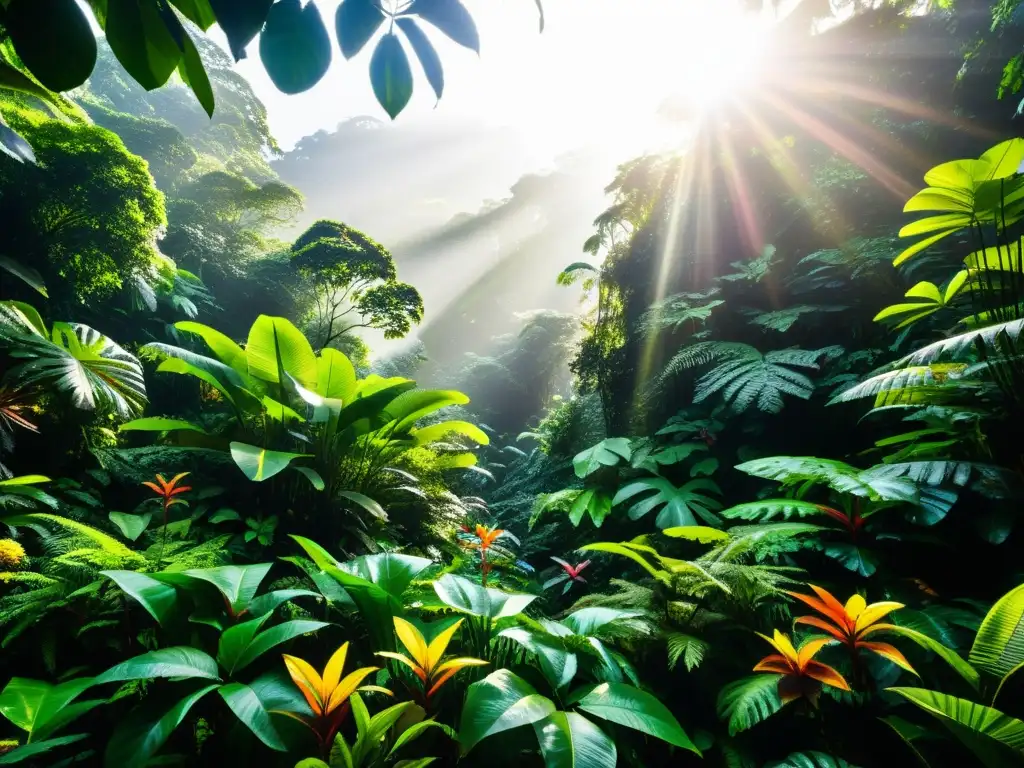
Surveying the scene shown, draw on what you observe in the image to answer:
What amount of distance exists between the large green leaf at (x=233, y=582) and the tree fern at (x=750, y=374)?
2392 mm

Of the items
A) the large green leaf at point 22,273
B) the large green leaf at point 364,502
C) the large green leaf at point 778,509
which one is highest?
the large green leaf at point 22,273

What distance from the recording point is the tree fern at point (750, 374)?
7.84ft

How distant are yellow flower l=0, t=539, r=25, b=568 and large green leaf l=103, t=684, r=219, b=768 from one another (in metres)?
0.92

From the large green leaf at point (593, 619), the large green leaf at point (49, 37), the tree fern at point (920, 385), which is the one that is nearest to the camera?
the large green leaf at point (49, 37)

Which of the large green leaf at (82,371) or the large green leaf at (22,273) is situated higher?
the large green leaf at (22,273)

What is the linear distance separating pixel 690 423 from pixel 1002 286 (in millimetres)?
1624

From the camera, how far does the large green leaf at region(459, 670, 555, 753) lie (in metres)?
0.64

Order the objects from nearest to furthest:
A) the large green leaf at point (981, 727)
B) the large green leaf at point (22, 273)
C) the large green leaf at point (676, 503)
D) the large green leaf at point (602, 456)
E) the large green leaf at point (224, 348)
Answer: the large green leaf at point (981, 727), the large green leaf at point (676, 503), the large green leaf at point (224, 348), the large green leaf at point (602, 456), the large green leaf at point (22, 273)

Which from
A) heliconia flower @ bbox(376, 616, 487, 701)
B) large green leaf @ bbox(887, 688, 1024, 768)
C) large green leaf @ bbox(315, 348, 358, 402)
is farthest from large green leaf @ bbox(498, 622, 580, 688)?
large green leaf @ bbox(315, 348, 358, 402)

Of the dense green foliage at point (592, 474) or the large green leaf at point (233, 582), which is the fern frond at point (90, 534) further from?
the large green leaf at point (233, 582)

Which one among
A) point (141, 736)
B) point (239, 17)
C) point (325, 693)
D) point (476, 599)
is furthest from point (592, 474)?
point (239, 17)

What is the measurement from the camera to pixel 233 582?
3.09ft

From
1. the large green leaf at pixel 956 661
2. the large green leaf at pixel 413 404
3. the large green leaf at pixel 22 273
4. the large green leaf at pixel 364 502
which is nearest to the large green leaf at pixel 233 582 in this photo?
the large green leaf at pixel 364 502

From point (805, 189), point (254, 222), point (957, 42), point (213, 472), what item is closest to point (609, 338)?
point (805, 189)
